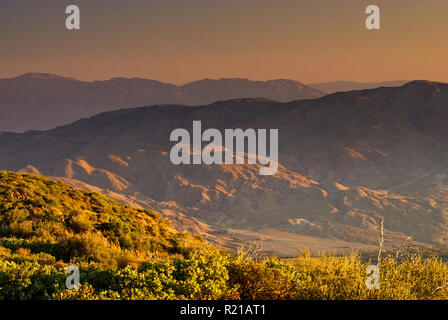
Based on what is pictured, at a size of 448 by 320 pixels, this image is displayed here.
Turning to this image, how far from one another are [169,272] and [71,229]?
8.54 m

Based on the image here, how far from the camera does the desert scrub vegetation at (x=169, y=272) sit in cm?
748

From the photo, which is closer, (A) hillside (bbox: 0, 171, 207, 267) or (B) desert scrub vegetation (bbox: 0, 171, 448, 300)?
(B) desert scrub vegetation (bbox: 0, 171, 448, 300)

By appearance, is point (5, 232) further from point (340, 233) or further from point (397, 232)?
point (397, 232)

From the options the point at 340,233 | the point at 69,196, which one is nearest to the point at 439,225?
the point at 340,233

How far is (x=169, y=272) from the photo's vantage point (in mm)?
7668

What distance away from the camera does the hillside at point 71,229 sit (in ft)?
37.2

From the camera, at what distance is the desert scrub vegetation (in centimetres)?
748

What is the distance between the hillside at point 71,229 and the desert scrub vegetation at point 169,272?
4cm

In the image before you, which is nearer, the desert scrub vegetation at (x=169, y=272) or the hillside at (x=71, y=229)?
the desert scrub vegetation at (x=169, y=272)

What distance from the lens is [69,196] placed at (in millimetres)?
21531

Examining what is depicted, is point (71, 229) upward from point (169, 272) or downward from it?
downward

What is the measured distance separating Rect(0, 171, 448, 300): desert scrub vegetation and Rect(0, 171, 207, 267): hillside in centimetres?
4

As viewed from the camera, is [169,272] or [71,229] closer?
[169,272]

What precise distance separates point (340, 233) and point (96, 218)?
161 m
